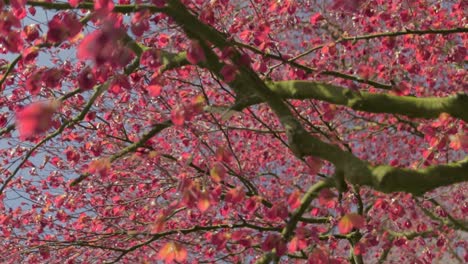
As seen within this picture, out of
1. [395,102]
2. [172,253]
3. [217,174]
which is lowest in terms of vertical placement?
[172,253]

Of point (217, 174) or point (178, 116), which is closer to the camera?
point (178, 116)

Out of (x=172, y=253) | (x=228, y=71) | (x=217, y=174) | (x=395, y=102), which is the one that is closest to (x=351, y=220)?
(x=395, y=102)

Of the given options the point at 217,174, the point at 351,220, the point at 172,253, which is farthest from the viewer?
the point at 351,220

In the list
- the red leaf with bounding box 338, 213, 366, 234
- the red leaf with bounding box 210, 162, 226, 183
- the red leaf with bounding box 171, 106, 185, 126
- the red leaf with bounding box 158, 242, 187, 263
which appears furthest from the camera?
the red leaf with bounding box 338, 213, 366, 234

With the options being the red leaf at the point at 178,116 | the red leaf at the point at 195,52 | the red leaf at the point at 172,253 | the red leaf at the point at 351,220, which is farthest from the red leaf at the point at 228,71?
the red leaf at the point at 351,220

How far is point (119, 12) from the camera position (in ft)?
12.9

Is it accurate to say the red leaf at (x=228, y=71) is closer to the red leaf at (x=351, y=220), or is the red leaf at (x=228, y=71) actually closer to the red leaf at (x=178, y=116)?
the red leaf at (x=178, y=116)

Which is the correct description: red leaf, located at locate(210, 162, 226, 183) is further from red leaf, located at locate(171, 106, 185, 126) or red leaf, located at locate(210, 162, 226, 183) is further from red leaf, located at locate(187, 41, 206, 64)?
red leaf, located at locate(187, 41, 206, 64)

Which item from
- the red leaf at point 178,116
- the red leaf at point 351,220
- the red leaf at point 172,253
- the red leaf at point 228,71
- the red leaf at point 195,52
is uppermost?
the red leaf at point 195,52

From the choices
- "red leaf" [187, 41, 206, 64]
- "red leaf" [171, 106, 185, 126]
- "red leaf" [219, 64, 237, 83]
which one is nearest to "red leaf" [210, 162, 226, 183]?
"red leaf" [171, 106, 185, 126]

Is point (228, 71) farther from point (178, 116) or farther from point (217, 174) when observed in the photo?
point (217, 174)

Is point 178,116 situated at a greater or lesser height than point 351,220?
greater

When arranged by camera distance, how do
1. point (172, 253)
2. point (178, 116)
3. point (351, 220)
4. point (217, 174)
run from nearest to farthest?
1. point (178, 116)
2. point (172, 253)
3. point (217, 174)
4. point (351, 220)

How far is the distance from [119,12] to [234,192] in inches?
70.3
